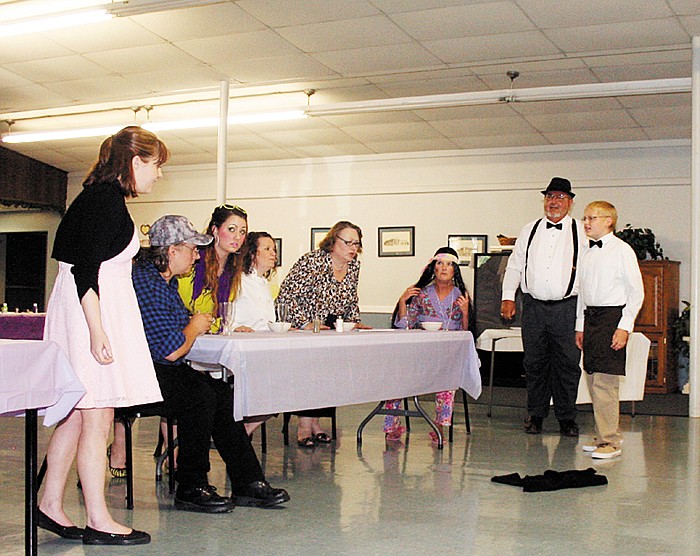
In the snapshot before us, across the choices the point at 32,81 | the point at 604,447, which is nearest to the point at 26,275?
the point at 32,81

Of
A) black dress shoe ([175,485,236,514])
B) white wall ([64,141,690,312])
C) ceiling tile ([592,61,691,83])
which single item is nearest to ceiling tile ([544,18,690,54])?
ceiling tile ([592,61,691,83])

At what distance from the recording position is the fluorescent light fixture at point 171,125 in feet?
30.4

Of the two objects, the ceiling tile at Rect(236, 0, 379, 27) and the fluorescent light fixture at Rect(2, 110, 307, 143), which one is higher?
the ceiling tile at Rect(236, 0, 379, 27)

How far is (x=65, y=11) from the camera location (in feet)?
22.3

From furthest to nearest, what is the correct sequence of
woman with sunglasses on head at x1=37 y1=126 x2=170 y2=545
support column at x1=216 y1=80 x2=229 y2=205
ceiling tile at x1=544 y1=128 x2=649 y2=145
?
1. ceiling tile at x1=544 y1=128 x2=649 y2=145
2. support column at x1=216 y1=80 x2=229 y2=205
3. woman with sunglasses on head at x1=37 y1=126 x2=170 y2=545

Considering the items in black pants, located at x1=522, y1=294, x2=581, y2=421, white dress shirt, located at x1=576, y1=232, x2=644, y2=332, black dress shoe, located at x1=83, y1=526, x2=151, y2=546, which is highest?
white dress shirt, located at x1=576, y1=232, x2=644, y2=332

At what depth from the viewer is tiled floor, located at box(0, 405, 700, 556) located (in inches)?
120

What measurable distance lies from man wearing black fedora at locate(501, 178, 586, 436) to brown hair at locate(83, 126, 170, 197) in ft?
11.7

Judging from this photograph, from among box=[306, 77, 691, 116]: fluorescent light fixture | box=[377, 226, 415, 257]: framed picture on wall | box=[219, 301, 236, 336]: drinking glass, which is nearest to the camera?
box=[219, 301, 236, 336]: drinking glass

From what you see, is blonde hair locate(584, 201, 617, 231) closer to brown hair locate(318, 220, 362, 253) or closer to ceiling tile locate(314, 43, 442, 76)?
brown hair locate(318, 220, 362, 253)

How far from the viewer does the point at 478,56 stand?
7.88 metres

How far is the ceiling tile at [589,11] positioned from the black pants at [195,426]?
4.22m

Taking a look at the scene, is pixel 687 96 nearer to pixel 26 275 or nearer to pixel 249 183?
pixel 249 183

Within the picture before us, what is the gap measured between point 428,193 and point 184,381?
28.1 feet
